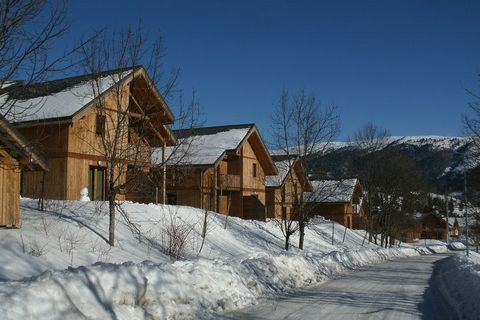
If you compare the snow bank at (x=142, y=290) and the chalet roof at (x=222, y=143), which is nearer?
the snow bank at (x=142, y=290)

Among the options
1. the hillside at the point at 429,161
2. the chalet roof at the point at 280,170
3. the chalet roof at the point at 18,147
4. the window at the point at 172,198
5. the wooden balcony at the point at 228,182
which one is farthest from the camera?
the chalet roof at the point at 280,170

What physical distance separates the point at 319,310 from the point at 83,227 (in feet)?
30.3

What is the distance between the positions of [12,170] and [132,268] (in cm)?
812

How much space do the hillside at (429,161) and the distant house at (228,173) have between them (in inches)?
243

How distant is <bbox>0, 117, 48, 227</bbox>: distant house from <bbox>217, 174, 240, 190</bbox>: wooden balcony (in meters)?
22.1

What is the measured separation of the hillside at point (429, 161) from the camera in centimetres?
3008

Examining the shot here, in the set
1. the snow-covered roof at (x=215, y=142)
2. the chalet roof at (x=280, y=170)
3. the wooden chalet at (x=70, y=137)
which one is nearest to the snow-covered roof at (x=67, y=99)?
the wooden chalet at (x=70, y=137)

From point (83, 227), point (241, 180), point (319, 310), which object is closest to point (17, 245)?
point (83, 227)

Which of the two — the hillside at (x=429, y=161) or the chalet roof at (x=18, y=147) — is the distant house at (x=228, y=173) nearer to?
the hillside at (x=429, y=161)

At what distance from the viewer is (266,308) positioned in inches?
423

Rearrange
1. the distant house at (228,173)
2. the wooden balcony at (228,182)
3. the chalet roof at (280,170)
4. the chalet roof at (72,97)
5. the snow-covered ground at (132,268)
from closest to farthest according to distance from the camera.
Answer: the snow-covered ground at (132,268) < the chalet roof at (72,97) < the distant house at (228,173) < the wooden balcony at (228,182) < the chalet roof at (280,170)

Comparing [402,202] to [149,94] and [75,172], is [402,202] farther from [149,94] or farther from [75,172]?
[149,94]

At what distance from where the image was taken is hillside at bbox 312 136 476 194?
3008 cm

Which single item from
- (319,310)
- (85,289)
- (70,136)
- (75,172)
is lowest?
(319,310)
